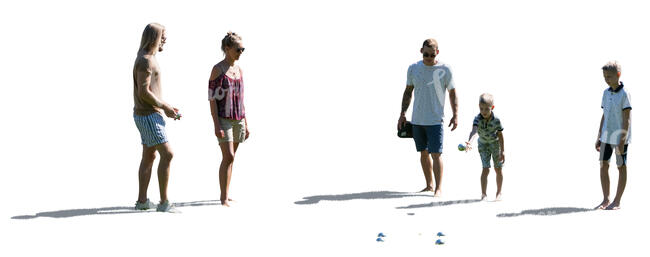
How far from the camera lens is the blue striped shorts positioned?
1336cm

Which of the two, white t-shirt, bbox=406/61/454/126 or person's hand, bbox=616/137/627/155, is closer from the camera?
person's hand, bbox=616/137/627/155

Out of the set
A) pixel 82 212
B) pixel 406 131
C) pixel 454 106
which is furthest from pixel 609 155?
pixel 82 212

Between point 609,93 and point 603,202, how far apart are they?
4.60 feet

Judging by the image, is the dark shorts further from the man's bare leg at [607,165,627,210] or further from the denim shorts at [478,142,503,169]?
the denim shorts at [478,142,503,169]

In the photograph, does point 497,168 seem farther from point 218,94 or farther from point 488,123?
point 218,94

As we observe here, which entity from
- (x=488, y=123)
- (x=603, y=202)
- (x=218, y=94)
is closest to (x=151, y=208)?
(x=218, y=94)

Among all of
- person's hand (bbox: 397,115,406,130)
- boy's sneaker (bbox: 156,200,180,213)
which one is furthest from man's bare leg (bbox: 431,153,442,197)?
boy's sneaker (bbox: 156,200,180,213)

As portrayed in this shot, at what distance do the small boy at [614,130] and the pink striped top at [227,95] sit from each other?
15.5 feet

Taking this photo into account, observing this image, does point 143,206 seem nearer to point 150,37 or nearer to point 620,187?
point 150,37

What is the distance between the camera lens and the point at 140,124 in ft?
44.0

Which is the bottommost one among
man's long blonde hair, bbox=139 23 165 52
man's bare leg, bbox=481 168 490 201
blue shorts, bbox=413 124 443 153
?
man's bare leg, bbox=481 168 490 201

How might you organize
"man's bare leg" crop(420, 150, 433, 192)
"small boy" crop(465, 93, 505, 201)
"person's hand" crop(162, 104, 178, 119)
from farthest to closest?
"man's bare leg" crop(420, 150, 433, 192) < "small boy" crop(465, 93, 505, 201) < "person's hand" crop(162, 104, 178, 119)

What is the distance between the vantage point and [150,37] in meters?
13.3

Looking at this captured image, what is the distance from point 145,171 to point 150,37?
178cm
